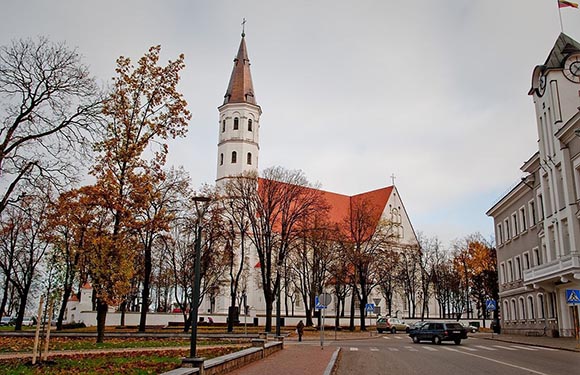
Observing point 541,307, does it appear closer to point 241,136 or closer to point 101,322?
point 101,322

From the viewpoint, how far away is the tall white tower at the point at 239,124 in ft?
242

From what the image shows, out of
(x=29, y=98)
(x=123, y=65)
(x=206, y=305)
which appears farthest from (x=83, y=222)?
(x=206, y=305)

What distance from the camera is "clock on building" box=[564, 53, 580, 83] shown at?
35.3 metres

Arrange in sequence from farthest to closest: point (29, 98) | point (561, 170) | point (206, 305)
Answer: point (206, 305) < point (561, 170) < point (29, 98)

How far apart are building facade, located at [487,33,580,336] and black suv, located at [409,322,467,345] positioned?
650cm

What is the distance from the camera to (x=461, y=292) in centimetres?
7912

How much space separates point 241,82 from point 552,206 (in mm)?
48813

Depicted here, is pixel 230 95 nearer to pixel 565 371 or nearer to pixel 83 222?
pixel 83 222

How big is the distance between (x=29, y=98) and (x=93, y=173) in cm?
415

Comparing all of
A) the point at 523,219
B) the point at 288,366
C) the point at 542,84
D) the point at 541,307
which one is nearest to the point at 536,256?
the point at 541,307

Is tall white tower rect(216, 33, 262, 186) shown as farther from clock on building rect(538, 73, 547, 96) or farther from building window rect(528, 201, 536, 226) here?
clock on building rect(538, 73, 547, 96)

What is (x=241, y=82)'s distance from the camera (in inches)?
2938

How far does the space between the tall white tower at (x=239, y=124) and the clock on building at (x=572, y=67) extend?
4507cm

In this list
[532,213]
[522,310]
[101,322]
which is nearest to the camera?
[101,322]
